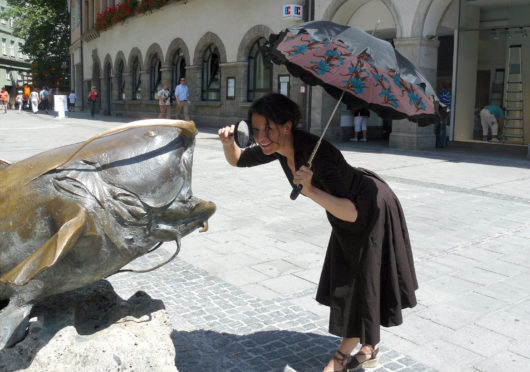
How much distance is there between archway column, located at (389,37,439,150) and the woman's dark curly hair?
11.3 metres

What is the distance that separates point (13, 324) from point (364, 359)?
1844mm

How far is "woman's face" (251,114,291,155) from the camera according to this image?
2553mm

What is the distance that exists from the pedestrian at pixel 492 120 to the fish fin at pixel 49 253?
14852 mm

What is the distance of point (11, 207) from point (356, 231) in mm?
1569

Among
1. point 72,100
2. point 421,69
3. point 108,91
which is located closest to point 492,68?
point 421,69

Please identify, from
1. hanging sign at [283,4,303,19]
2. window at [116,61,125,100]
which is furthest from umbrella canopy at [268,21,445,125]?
window at [116,61,125,100]

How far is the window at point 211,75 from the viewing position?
20344 mm

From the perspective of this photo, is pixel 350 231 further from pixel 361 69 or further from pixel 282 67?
pixel 282 67

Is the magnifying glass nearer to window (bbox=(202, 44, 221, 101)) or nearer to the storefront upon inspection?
the storefront

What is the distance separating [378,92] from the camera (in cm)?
249

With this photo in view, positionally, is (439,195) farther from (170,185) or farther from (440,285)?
(170,185)

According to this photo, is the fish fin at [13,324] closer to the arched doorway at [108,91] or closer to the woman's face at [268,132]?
the woman's face at [268,132]

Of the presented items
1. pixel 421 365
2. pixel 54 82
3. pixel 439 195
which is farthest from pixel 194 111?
pixel 54 82

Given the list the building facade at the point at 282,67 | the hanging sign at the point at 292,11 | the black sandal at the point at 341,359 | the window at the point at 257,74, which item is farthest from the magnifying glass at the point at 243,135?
the window at the point at 257,74
